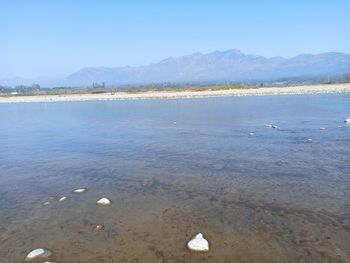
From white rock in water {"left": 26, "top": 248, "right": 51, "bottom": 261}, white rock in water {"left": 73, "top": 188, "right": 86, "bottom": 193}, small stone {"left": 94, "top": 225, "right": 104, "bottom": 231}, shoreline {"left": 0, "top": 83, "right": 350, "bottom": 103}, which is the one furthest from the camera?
shoreline {"left": 0, "top": 83, "right": 350, "bottom": 103}

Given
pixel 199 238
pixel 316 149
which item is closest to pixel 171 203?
pixel 199 238

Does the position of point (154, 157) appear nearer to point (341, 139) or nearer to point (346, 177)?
point (346, 177)

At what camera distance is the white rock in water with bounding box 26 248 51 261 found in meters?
8.36

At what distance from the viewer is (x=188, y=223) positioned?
32.8 ft

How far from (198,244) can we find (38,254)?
3666 millimetres

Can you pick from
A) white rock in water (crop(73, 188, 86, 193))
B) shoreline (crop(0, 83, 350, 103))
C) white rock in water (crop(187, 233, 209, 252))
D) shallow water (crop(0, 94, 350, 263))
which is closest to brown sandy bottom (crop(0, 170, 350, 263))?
shallow water (crop(0, 94, 350, 263))

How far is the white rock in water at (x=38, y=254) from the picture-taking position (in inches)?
329

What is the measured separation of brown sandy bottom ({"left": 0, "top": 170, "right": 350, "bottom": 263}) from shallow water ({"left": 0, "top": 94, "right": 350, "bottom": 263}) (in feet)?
0.10

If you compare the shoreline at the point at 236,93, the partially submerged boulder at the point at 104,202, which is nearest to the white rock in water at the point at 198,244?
the partially submerged boulder at the point at 104,202

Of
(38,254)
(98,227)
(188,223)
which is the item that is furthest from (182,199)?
(38,254)

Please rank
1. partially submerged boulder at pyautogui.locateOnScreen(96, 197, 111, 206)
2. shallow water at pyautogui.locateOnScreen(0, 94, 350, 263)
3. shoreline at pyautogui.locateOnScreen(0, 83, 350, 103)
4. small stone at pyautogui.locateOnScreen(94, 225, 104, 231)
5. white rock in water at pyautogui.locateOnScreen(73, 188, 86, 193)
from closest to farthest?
shallow water at pyautogui.locateOnScreen(0, 94, 350, 263)
small stone at pyautogui.locateOnScreen(94, 225, 104, 231)
partially submerged boulder at pyautogui.locateOnScreen(96, 197, 111, 206)
white rock in water at pyautogui.locateOnScreen(73, 188, 86, 193)
shoreline at pyautogui.locateOnScreen(0, 83, 350, 103)

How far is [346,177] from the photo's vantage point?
13398 mm

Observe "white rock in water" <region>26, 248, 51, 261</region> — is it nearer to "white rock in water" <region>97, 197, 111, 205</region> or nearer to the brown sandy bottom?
the brown sandy bottom

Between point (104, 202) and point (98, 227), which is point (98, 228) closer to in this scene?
point (98, 227)
